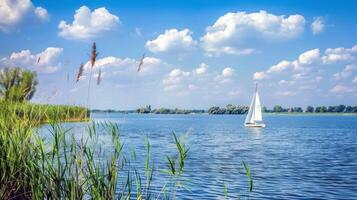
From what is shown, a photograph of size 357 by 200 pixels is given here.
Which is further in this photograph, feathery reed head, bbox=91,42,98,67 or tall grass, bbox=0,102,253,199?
tall grass, bbox=0,102,253,199

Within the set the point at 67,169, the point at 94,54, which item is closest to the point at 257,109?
the point at 67,169

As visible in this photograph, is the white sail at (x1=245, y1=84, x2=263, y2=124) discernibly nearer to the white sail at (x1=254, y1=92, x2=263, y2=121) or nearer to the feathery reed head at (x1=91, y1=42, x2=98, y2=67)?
the white sail at (x1=254, y1=92, x2=263, y2=121)

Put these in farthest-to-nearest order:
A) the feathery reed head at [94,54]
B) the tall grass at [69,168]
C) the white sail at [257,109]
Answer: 1. the white sail at [257,109]
2. the tall grass at [69,168]
3. the feathery reed head at [94,54]

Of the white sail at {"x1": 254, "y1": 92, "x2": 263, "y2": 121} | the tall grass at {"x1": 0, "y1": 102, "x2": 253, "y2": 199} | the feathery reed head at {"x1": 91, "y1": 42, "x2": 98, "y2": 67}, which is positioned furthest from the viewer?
the white sail at {"x1": 254, "y1": 92, "x2": 263, "y2": 121}

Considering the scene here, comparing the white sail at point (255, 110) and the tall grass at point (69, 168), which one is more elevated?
the white sail at point (255, 110)

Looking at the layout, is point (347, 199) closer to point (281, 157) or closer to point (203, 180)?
point (203, 180)

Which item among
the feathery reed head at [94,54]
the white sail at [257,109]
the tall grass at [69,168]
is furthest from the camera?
the white sail at [257,109]

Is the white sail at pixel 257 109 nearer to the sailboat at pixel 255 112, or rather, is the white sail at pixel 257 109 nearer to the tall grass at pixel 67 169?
the sailboat at pixel 255 112

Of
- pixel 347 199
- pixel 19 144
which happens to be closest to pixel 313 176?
pixel 347 199

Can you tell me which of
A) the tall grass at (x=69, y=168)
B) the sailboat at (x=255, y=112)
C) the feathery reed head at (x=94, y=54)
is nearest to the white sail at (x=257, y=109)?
the sailboat at (x=255, y=112)

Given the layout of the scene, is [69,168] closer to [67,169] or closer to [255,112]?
[67,169]

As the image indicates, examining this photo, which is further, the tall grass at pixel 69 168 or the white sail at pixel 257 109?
the white sail at pixel 257 109

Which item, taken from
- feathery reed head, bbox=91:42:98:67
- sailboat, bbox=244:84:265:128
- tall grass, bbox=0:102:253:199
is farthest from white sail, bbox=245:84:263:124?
feathery reed head, bbox=91:42:98:67

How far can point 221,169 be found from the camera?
22.9 metres
